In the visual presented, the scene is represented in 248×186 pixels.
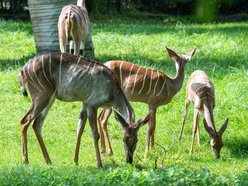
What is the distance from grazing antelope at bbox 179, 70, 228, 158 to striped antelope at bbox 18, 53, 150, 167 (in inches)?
48.0

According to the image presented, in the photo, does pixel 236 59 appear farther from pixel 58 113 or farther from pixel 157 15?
pixel 157 15

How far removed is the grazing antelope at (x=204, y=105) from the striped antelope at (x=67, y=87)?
1.22 metres

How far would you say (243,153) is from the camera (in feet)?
23.0

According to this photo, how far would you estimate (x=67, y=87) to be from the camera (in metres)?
6.04

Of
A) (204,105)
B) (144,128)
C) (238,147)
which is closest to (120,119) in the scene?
(204,105)

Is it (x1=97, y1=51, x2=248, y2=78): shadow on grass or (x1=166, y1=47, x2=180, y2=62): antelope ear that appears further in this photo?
(x1=97, y1=51, x2=248, y2=78): shadow on grass

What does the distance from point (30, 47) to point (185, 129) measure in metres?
4.90

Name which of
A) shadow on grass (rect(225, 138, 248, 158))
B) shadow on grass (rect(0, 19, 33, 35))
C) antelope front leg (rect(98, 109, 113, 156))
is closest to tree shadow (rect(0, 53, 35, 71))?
shadow on grass (rect(0, 19, 33, 35))

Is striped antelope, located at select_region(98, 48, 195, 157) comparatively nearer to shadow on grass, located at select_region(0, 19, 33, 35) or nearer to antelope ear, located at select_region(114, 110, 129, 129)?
antelope ear, located at select_region(114, 110, 129, 129)

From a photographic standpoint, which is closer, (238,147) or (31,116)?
(31,116)

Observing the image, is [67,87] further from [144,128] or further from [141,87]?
[144,128]

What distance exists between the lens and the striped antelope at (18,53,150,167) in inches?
235

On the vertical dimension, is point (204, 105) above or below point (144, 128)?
above

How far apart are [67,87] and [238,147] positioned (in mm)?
2217
